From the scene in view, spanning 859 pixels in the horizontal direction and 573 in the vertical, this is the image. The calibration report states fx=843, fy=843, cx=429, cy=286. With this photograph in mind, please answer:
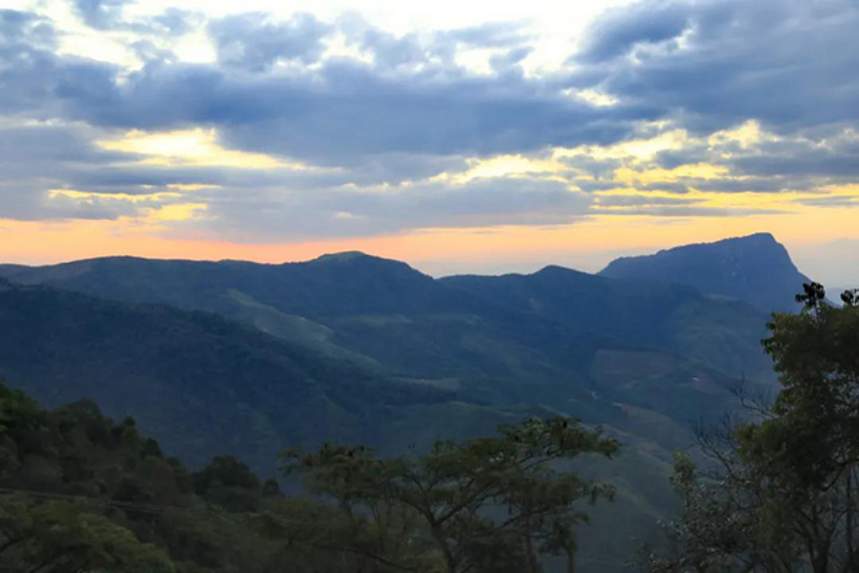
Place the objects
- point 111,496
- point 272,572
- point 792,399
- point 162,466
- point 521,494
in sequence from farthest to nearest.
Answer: point 162,466 → point 111,496 → point 272,572 → point 521,494 → point 792,399

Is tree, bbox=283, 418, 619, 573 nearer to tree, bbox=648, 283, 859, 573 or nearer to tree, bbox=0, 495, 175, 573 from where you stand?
tree, bbox=0, 495, 175, 573

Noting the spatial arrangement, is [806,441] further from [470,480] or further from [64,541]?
[64,541]

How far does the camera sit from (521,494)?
2720 centimetres

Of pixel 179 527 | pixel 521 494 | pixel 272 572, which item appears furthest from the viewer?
pixel 179 527

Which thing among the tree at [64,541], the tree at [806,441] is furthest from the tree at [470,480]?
the tree at [806,441]

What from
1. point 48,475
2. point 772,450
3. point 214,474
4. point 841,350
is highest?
point 841,350

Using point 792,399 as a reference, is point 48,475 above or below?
below

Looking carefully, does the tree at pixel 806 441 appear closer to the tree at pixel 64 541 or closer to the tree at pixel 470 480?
the tree at pixel 470 480

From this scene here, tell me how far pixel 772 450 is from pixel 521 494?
9740 mm

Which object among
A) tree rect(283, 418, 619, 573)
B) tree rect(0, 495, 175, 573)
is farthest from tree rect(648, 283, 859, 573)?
tree rect(0, 495, 175, 573)

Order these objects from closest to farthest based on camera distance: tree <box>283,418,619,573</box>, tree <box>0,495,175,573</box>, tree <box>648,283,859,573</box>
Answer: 1. tree <box>648,283,859,573</box>
2. tree <box>0,495,175,573</box>
3. tree <box>283,418,619,573</box>

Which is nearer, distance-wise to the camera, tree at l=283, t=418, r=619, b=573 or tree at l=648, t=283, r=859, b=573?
tree at l=648, t=283, r=859, b=573

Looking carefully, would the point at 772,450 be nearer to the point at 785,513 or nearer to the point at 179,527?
the point at 785,513

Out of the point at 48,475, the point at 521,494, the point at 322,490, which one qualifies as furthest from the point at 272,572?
the point at 48,475
